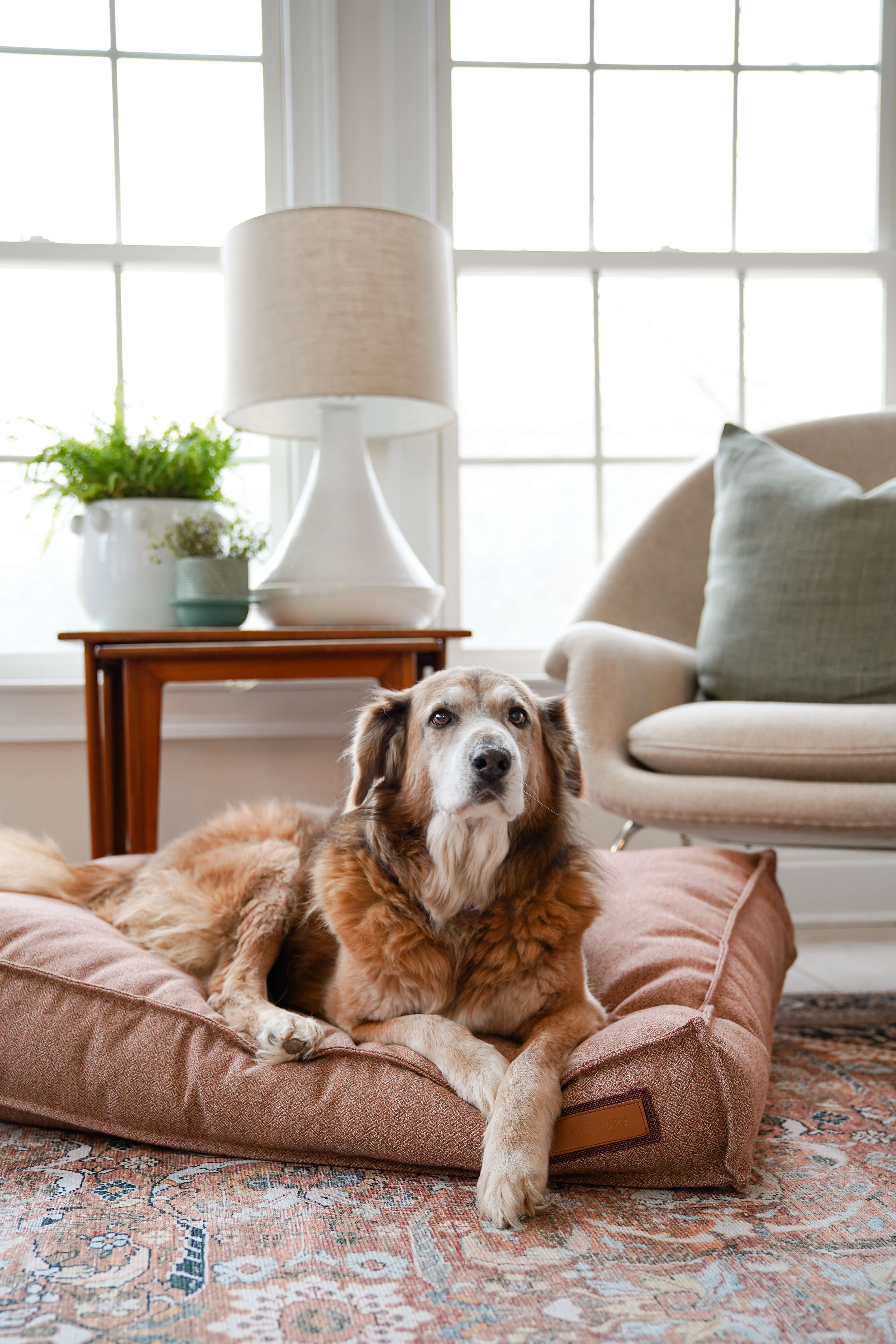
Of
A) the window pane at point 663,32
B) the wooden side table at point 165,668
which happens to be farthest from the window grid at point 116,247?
the window pane at point 663,32

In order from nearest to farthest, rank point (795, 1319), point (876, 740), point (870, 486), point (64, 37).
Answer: point (795, 1319) < point (876, 740) < point (870, 486) < point (64, 37)

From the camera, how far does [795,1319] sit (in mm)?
1024

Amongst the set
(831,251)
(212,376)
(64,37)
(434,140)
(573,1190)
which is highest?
(64,37)

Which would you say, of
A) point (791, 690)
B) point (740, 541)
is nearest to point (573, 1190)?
point (791, 690)

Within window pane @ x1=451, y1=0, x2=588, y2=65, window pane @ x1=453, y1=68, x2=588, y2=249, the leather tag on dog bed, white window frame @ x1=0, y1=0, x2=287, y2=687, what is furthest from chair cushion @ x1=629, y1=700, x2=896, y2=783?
window pane @ x1=451, y1=0, x2=588, y2=65

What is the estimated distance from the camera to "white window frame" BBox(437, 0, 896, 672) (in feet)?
11.7

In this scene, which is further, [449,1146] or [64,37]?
[64,37]

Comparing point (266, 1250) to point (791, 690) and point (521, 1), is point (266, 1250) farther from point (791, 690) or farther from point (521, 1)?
point (521, 1)

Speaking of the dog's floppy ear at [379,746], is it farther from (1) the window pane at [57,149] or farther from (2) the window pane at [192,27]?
→ (2) the window pane at [192,27]

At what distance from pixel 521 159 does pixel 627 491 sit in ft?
3.96

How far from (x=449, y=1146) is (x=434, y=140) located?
3.19 metres

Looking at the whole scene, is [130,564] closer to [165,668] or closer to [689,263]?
[165,668]

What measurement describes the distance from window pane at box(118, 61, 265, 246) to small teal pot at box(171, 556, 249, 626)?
1399 millimetres

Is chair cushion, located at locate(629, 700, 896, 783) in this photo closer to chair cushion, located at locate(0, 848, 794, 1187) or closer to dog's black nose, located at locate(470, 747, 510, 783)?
chair cushion, located at locate(0, 848, 794, 1187)
